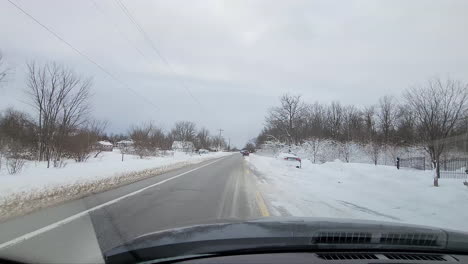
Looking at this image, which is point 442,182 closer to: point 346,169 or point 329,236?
point 346,169

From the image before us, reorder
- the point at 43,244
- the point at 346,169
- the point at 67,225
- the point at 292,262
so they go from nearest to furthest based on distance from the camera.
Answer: the point at 292,262 → the point at 43,244 → the point at 67,225 → the point at 346,169

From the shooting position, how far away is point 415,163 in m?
27.0

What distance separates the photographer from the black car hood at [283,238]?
2730mm

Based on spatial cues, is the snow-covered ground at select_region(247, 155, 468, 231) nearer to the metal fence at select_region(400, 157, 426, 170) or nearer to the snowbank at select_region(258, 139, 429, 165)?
the metal fence at select_region(400, 157, 426, 170)

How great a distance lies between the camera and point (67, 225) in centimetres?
699

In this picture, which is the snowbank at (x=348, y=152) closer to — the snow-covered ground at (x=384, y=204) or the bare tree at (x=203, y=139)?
the snow-covered ground at (x=384, y=204)

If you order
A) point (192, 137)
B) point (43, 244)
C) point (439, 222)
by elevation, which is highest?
point (192, 137)

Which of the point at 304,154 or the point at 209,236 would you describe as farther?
the point at 304,154

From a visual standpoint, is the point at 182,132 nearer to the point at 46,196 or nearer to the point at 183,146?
the point at 183,146

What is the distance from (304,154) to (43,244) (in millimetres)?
48132

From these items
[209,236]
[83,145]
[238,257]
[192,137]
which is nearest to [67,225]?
[209,236]

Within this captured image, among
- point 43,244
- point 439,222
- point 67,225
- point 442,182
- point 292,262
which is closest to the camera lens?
point 292,262

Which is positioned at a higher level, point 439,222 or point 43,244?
point 439,222

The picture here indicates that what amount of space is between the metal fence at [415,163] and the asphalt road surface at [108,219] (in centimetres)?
1797
